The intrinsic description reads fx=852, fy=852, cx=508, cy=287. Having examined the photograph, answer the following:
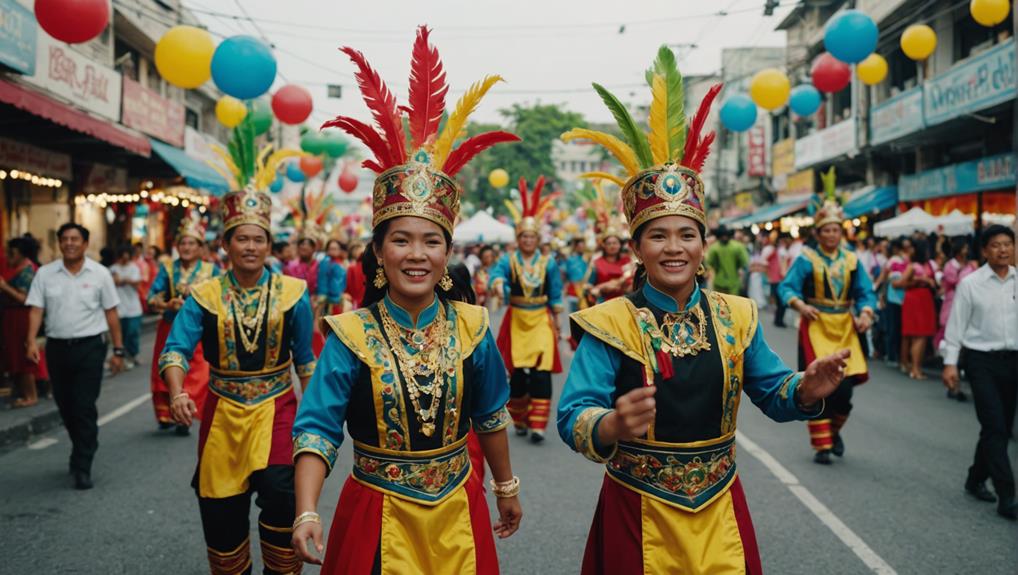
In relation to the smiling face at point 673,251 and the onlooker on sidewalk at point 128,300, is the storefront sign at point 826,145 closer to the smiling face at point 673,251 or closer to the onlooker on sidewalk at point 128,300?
the onlooker on sidewalk at point 128,300

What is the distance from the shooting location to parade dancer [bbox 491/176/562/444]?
836 centimetres

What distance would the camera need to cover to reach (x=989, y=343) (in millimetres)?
5934

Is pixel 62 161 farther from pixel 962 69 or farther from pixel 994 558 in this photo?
pixel 962 69

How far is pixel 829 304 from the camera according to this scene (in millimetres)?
7238

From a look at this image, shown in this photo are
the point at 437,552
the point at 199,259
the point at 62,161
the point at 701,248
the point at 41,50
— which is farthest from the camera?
the point at 62,161

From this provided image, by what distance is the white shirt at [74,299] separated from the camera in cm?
678

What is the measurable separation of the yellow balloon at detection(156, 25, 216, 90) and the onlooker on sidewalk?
4.47 meters

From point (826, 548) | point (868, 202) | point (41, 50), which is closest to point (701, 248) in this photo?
point (826, 548)

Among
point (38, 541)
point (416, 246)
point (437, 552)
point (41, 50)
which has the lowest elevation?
point (38, 541)

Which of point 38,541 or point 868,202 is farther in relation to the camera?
point 868,202

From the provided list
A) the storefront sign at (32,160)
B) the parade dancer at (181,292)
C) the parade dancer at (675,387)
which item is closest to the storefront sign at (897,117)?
the parade dancer at (181,292)

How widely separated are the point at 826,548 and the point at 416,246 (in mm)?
3461

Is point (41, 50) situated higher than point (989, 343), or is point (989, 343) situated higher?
point (41, 50)

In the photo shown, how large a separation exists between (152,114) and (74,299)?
12.1 m
